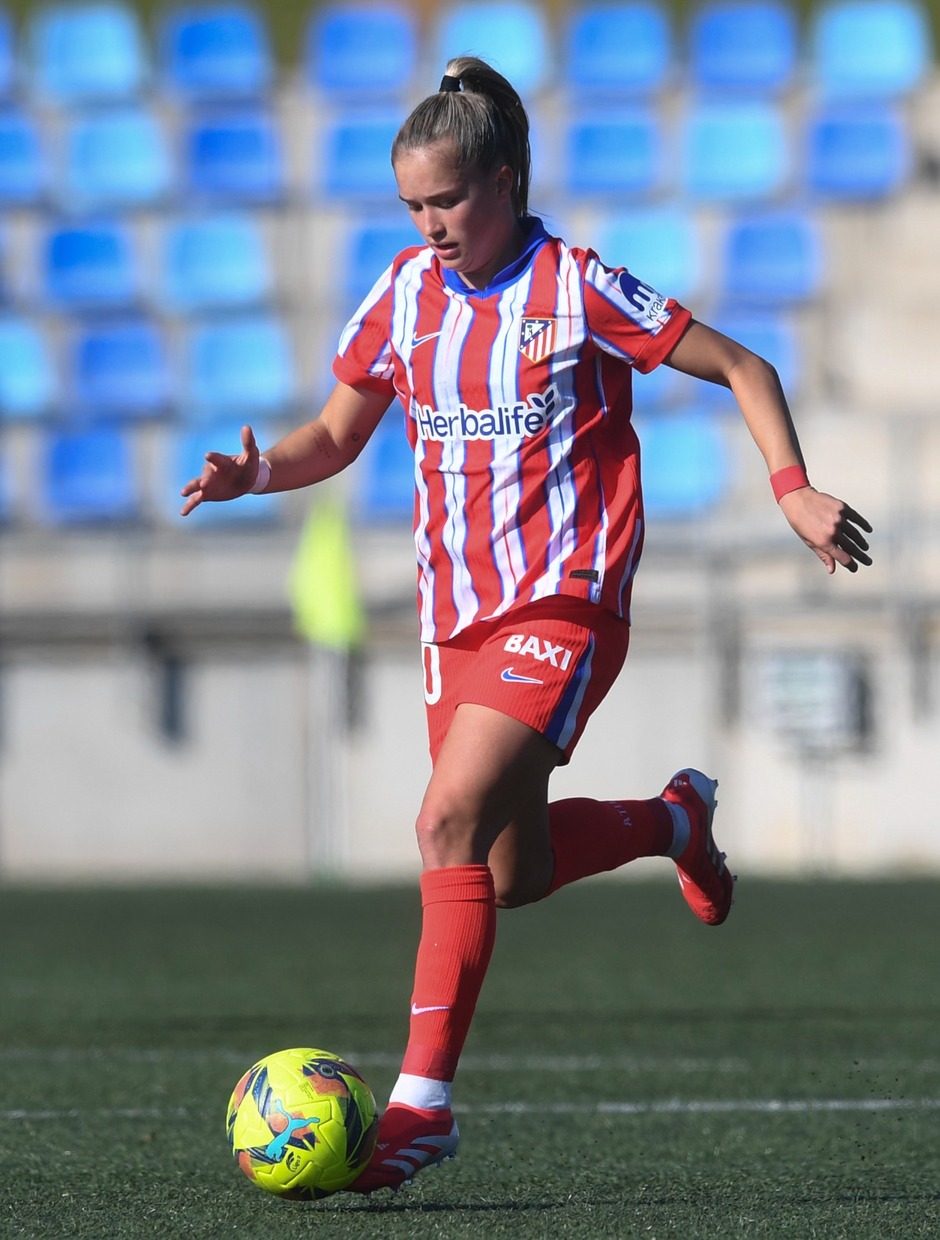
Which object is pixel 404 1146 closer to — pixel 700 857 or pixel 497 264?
pixel 700 857

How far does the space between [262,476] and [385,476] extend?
11.7 meters

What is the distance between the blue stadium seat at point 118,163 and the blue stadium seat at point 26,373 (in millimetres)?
1338

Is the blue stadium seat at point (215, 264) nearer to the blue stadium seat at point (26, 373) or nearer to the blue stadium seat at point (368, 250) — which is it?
the blue stadium seat at point (368, 250)

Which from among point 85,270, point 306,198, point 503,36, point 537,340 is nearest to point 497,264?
point 537,340

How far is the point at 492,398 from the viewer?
10.2ft

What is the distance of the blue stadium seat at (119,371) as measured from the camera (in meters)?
15.3

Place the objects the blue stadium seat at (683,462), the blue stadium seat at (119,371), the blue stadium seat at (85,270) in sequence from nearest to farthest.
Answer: the blue stadium seat at (683,462)
the blue stadium seat at (119,371)
the blue stadium seat at (85,270)

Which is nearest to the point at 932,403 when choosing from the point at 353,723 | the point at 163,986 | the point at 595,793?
the point at 595,793

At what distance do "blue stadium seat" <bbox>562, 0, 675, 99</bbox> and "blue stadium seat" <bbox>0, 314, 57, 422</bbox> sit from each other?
4741 mm

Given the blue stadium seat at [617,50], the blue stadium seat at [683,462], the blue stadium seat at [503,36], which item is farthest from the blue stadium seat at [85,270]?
the blue stadium seat at [683,462]

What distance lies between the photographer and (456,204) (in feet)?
9.94

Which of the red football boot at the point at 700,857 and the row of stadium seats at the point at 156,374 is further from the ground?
the row of stadium seats at the point at 156,374

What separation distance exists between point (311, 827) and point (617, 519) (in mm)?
10910

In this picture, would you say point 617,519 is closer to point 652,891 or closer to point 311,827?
point 652,891
